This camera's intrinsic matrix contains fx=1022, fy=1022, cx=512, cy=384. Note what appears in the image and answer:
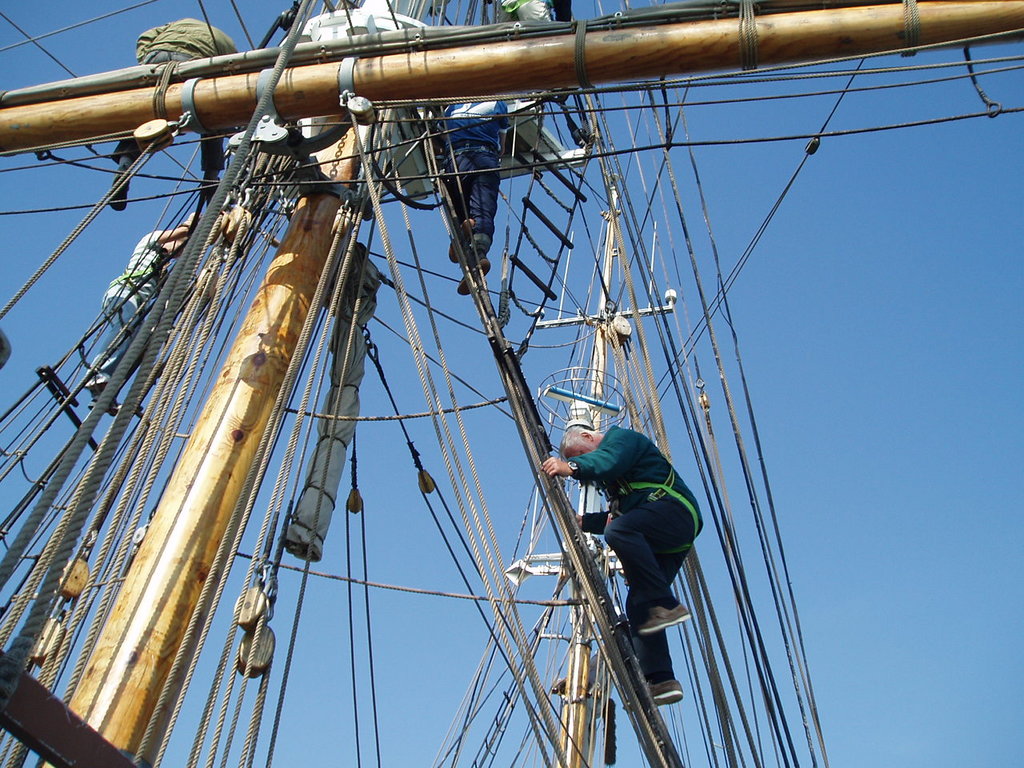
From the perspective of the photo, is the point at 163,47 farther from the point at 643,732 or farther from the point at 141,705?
the point at 643,732

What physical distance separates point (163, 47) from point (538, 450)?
13.7ft

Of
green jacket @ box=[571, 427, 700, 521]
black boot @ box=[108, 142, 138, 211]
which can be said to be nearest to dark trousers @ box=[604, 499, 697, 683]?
green jacket @ box=[571, 427, 700, 521]

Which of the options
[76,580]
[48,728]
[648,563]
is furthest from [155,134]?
[48,728]

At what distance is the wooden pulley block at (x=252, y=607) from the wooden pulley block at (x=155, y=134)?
2845 mm

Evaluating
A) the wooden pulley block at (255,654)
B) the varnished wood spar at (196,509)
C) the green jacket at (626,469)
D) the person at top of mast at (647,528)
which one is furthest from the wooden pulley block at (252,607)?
the green jacket at (626,469)

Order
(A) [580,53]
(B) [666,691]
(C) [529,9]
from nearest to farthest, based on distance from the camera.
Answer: (B) [666,691], (A) [580,53], (C) [529,9]

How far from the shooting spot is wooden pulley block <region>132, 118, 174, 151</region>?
19.0ft

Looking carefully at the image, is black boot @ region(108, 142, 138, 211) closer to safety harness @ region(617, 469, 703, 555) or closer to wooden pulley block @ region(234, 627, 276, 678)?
wooden pulley block @ region(234, 627, 276, 678)

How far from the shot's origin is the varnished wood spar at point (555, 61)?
17.8 ft

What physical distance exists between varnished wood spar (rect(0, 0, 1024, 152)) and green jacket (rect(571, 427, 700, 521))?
2158mm

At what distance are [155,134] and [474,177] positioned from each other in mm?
2019

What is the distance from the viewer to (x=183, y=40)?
23.5ft

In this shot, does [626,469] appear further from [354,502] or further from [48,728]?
[48,728]

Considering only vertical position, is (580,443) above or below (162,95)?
below
